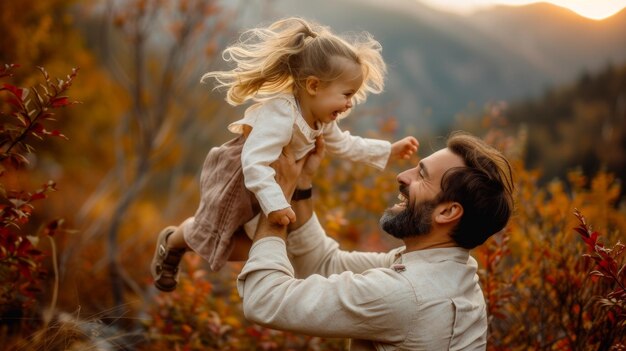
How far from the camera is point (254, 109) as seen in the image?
8.21ft

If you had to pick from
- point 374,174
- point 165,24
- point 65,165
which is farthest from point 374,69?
point 65,165

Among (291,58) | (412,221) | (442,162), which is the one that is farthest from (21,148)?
(442,162)

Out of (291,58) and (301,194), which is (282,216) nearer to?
(301,194)

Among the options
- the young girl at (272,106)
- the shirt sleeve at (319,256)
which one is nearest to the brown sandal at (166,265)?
the young girl at (272,106)

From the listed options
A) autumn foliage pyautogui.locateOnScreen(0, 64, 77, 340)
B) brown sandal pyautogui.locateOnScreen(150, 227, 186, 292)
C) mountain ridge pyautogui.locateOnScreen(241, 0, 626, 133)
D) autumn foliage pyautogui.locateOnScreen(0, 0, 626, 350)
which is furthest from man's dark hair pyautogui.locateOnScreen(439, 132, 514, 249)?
mountain ridge pyautogui.locateOnScreen(241, 0, 626, 133)

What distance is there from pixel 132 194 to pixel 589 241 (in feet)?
16.2

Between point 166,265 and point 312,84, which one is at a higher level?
point 312,84

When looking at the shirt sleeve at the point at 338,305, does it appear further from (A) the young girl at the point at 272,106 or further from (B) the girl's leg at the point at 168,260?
(B) the girl's leg at the point at 168,260

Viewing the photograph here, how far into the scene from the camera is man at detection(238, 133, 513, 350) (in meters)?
2.05

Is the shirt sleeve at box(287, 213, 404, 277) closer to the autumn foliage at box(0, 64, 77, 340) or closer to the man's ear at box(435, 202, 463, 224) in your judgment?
the man's ear at box(435, 202, 463, 224)

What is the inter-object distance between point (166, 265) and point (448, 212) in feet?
4.65

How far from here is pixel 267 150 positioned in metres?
2.32

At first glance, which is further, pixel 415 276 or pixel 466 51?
pixel 466 51

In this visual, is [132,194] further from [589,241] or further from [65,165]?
[65,165]
